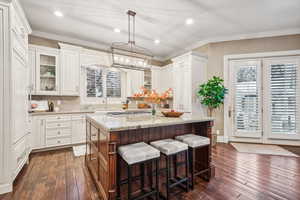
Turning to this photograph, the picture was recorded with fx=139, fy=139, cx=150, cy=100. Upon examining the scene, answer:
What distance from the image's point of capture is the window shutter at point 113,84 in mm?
4938

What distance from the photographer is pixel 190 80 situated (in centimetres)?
416

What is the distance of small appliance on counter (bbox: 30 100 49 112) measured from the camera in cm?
357

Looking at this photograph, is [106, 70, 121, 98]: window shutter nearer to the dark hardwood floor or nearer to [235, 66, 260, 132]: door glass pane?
the dark hardwood floor

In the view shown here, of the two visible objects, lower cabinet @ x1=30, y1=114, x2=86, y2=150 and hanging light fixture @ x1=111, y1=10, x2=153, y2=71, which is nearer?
hanging light fixture @ x1=111, y1=10, x2=153, y2=71

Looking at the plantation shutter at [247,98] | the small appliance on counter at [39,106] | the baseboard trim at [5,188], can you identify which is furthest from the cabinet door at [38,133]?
the plantation shutter at [247,98]

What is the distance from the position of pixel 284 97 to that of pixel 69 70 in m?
6.18

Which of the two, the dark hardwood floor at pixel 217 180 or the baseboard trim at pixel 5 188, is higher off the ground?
the baseboard trim at pixel 5 188

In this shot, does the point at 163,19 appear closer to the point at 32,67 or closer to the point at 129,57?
the point at 129,57

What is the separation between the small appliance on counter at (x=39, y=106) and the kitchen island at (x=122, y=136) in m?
2.16

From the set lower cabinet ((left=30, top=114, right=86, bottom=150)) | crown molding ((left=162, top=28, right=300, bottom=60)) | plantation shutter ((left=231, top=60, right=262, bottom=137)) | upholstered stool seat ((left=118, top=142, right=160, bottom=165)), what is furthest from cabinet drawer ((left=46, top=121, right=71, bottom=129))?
plantation shutter ((left=231, top=60, right=262, bottom=137))

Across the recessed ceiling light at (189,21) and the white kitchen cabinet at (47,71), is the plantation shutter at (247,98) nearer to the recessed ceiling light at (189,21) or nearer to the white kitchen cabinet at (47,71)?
the recessed ceiling light at (189,21)

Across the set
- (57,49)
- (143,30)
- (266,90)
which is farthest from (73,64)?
(266,90)

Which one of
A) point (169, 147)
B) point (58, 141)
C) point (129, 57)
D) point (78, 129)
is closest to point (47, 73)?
point (78, 129)

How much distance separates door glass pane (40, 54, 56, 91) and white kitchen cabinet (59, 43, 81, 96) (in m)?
0.23
